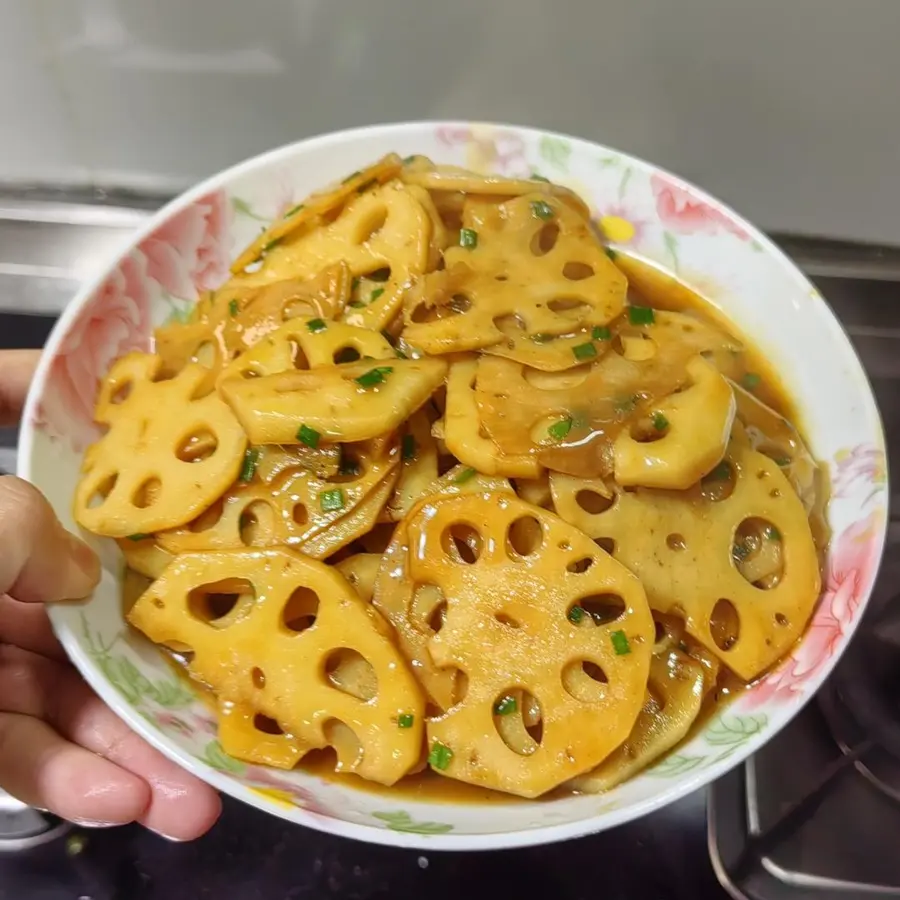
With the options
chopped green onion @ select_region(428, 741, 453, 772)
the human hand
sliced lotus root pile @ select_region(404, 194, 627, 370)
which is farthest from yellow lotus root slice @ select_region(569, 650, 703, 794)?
the human hand

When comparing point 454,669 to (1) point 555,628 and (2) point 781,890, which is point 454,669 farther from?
(2) point 781,890

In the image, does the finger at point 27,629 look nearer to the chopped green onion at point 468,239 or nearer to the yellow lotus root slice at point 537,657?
the yellow lotus root slice at point 537,657

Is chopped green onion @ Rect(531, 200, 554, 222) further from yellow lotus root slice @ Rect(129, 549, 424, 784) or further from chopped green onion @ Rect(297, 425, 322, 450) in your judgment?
yellow lotus root slice @ Rect(129, 549, 424, 784)

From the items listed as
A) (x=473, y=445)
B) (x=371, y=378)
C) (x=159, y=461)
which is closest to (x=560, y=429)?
(x=473, y=445)

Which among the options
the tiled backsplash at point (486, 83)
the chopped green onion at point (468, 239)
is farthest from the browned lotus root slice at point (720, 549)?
the tiled backsplash at point (486, 83)

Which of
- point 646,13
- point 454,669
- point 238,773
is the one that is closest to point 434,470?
point 454,669

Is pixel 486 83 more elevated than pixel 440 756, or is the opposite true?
pixel 486 83

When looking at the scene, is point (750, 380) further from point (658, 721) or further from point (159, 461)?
point (159, 461)
